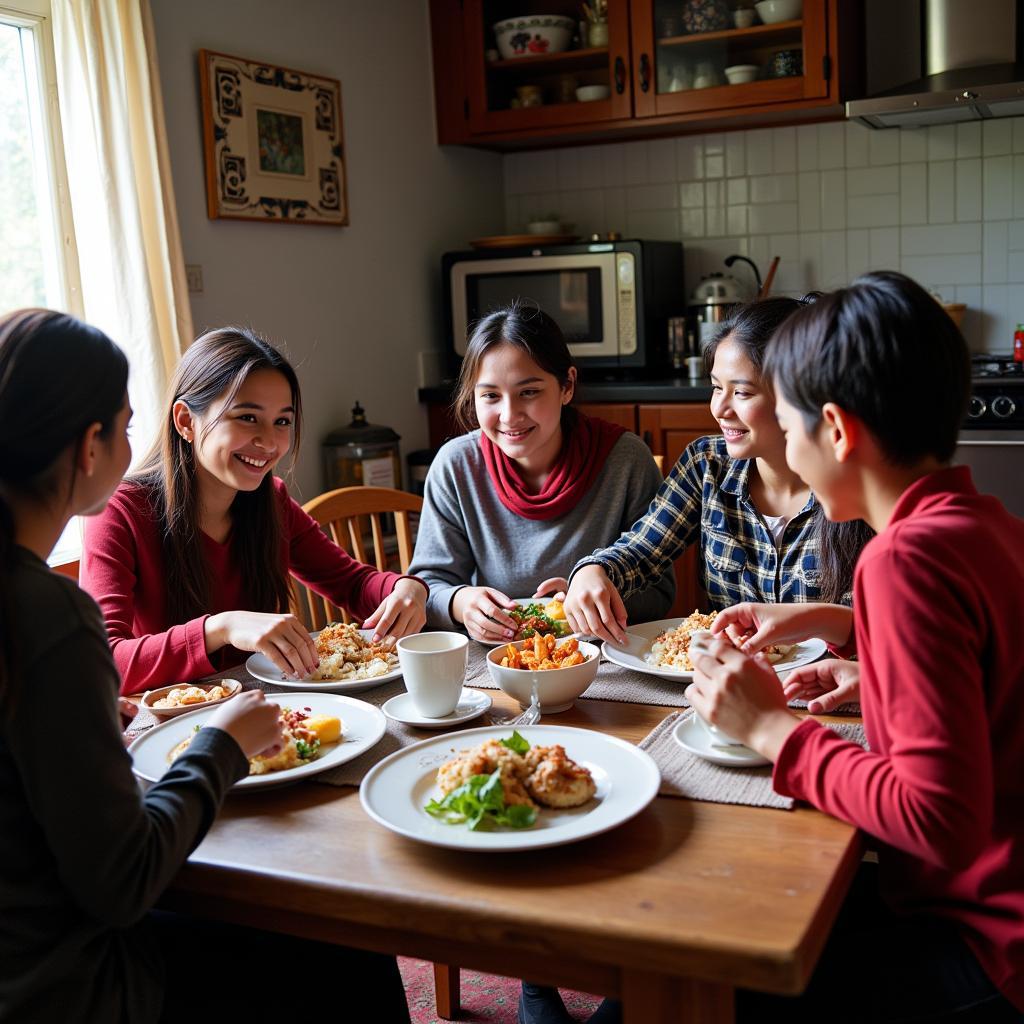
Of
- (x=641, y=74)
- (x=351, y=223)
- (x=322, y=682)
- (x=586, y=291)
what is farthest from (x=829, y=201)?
(x=322, y=682)

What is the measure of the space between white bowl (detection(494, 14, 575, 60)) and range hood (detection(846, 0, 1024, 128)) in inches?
40.8

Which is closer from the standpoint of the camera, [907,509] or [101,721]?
[101,721]

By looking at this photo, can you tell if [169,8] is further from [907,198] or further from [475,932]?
[475,932]

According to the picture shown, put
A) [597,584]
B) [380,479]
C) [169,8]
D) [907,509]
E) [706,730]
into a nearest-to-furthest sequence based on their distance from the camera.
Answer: [907,509] < [706,730] < [597,584] < [169,8] < [380,479]

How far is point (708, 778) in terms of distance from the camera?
3.84 feet

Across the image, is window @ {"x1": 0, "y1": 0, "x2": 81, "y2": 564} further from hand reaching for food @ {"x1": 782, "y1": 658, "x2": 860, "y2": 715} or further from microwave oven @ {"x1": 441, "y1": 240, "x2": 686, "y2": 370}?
hand reaching for food @ {"x1": 782, "y1": 658, "x2": 860, "y2": 715}

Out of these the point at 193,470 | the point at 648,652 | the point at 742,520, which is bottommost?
the point at 648,652

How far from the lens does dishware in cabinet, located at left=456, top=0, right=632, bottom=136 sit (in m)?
3.83

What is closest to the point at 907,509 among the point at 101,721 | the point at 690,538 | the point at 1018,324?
the point at 101,721

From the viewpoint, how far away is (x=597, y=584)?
1674mm

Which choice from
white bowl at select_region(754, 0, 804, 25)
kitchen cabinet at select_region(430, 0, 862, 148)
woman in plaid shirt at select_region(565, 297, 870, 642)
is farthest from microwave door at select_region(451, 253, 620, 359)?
woman in plaid shirt at select_region(565, 297, 870, 642)

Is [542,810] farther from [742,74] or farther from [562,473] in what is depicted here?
[742,74]

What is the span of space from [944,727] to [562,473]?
124 centimetres

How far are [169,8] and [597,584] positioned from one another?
84.3 inches
